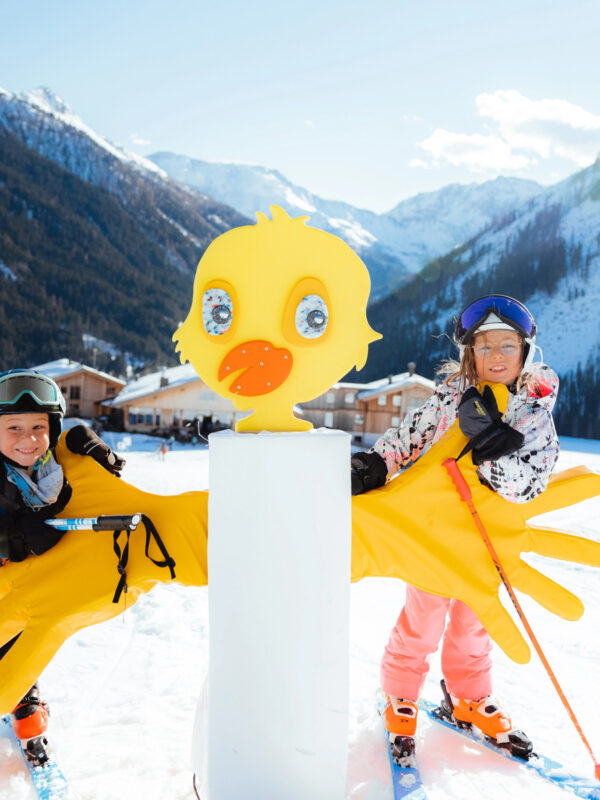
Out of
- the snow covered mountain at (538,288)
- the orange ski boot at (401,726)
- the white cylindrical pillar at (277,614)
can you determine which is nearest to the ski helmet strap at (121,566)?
the white cylindrical pillar at (277,614)

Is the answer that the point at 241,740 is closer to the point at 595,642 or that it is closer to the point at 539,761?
the point at 539,761

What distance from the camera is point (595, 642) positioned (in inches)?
Answer: 111

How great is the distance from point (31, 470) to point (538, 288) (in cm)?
8349

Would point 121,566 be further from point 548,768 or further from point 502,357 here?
point 548,768

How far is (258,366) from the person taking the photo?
47.8 inches

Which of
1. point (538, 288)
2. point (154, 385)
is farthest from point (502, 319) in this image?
point (538, 288)

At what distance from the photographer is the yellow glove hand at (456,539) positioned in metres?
1.42

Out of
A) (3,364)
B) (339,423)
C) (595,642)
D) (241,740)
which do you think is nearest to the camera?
Answer: (241,740)

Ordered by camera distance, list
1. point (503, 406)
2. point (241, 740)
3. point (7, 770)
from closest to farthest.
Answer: point (241, 740)
point (503, 406)
point (7, 770)

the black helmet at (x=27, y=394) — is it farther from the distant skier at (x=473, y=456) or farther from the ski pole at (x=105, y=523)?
the distant skier at (x=473, y=456)

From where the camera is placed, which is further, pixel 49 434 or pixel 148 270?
pixel 148 270

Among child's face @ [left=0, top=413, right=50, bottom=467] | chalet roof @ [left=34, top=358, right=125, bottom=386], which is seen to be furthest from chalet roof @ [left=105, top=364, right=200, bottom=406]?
child's face @ [left=0, top=413, right=50, bottom=467]

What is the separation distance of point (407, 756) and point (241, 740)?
854mm

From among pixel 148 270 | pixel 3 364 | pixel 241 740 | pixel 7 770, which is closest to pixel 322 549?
pixel 241 740
